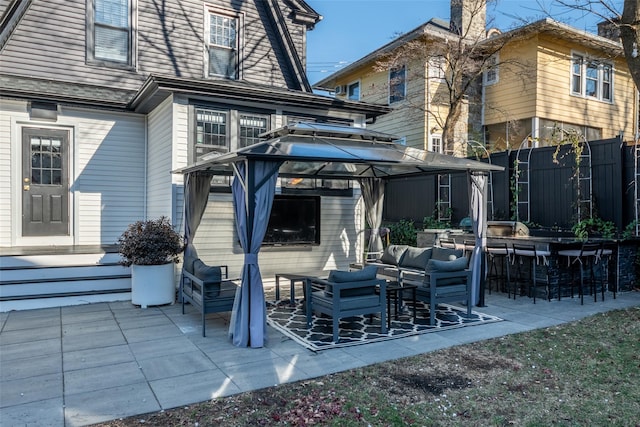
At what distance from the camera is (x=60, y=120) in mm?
9047

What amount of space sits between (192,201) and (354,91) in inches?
452

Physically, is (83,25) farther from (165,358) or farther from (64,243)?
(165,358)

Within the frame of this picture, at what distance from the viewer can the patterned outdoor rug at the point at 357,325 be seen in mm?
5633

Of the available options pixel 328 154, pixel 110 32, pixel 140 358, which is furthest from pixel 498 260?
pixel 110 32

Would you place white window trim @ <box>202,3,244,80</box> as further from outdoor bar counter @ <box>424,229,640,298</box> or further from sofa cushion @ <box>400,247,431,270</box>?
outdoor bar counter @ <box>424,229,640,298</box>

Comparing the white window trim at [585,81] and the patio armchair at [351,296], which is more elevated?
→ the white window trim at [585,81]

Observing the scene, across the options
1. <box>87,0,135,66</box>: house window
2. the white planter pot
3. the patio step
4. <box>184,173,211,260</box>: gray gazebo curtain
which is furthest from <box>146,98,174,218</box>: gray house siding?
<box>87,0,135,66</box>: house window

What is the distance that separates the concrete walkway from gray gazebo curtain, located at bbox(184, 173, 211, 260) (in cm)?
137

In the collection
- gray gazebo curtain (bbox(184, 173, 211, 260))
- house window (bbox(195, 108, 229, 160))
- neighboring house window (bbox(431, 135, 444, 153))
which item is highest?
neighboring house window (bbox(431, 135, 444, 153))

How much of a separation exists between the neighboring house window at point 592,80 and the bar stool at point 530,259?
895 centimetres

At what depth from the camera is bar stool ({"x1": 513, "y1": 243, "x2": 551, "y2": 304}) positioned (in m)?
7.93

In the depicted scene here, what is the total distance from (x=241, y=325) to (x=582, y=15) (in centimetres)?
840

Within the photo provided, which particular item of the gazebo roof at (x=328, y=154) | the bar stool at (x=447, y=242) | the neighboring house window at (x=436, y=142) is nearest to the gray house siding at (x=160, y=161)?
the gazebo roof at (x=328, y=154)

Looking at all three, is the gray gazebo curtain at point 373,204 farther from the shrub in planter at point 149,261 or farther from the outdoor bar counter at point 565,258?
the shrub in planter at point 149,261
